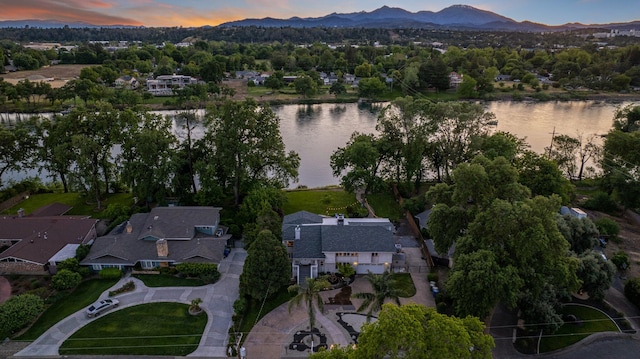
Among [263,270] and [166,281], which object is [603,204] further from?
[166,281]

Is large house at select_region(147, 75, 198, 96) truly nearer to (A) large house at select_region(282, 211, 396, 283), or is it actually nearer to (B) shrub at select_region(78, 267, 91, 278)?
(B) shrub at select_region(78, 267, 91, 278)

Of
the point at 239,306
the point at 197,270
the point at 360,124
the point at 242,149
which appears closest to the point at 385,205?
the point at 242,149

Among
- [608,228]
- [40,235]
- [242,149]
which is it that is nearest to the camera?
[40,235]

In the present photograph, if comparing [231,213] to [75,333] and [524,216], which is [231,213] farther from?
[524,216]

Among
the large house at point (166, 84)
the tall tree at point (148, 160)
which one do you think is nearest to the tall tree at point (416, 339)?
the tall tree at point (148, 160)

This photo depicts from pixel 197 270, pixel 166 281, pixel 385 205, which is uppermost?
pixel 385 205

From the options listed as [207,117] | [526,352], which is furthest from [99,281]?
[526,352]
